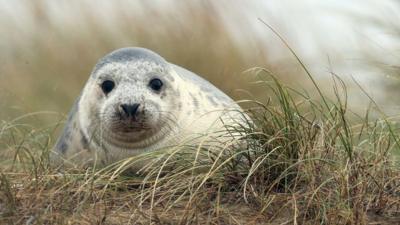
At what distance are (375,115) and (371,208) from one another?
2.11 metres

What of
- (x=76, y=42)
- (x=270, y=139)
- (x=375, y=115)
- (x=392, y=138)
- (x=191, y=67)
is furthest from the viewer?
(x=76, y=42)

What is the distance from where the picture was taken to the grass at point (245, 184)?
4371mm

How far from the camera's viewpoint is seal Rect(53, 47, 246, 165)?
16.0ft

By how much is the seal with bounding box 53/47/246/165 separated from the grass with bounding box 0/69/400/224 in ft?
0.42

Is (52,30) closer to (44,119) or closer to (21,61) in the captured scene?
(21,61)

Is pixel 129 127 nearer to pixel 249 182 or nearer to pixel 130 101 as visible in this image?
pixel 130 101

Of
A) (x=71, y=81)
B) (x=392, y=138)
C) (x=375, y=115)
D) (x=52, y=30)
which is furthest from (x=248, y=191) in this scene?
(x=52, y=30)

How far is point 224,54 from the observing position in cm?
834

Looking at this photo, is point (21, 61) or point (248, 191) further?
point (21, 61)

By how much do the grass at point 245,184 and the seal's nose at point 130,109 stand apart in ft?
0.63

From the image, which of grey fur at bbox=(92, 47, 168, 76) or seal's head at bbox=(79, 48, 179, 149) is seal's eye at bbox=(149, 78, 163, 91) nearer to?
seal's head at bbox=(79, 48, 179, 149)

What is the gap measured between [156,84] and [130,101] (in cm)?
27

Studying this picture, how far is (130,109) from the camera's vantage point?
15.8 feet

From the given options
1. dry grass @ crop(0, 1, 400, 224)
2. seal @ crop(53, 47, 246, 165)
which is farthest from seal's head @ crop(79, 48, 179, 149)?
dry grass @ crop(0, 1, 400, 224)
